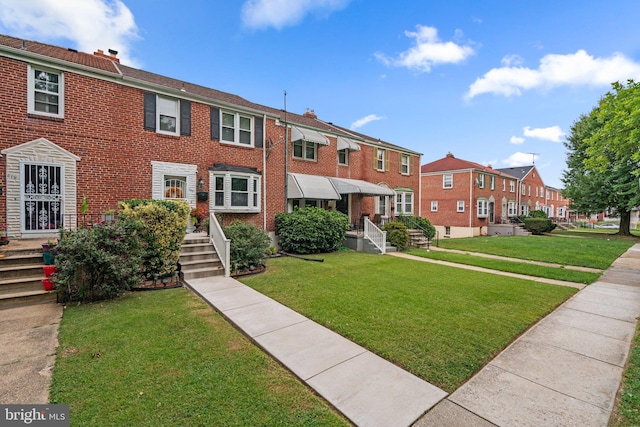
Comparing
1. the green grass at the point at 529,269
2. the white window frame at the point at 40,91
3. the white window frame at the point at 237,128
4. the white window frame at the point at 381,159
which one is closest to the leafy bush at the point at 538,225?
the white window frame at the point at 381,159

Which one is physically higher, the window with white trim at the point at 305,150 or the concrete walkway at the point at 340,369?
the window with white trim at the point at 305,150

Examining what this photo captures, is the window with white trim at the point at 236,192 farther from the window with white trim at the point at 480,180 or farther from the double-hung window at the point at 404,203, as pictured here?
the window with white trim at the point at 480,180

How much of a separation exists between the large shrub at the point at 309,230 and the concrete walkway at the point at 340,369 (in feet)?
23.2

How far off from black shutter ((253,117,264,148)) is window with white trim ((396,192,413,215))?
37.0ft

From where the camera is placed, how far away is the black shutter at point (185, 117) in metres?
11.7

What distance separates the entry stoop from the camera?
8.27m

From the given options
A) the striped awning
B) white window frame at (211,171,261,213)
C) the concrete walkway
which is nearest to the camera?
the concrete walkway

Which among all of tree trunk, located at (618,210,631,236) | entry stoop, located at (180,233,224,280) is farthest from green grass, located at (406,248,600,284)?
tree trunk, located at (618,210,631,236)

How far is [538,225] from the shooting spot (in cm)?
2830

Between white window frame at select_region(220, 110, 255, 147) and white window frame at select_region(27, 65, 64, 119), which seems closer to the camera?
white window frame at select_region(27, 65, 64, 119)

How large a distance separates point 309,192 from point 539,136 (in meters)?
36.1

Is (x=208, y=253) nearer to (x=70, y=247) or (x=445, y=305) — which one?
(x=70, y=247)

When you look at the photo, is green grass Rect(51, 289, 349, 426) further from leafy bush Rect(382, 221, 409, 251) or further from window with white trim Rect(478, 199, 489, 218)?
window with white trim Rect(478, 199, 489, 218)

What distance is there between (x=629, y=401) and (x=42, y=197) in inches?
547
